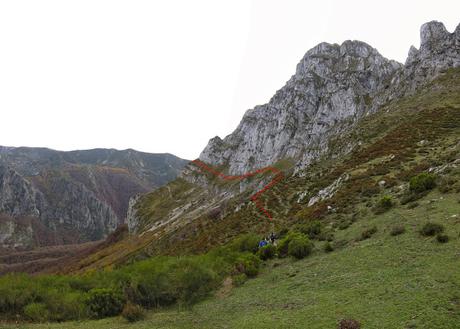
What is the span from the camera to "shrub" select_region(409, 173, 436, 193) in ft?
81.2

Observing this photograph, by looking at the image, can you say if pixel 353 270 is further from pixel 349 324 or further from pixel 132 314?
pixel 132 314

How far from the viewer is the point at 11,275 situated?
72.5ft

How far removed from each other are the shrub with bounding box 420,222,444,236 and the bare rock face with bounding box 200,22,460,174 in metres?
80.4

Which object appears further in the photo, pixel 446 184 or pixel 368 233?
pixel 446 184

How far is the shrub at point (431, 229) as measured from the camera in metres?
17.3

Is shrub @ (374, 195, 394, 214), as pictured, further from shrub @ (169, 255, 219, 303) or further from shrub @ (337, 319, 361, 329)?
shrub @ (337, 319, 361, 329)

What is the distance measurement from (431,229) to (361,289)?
6.69 metres

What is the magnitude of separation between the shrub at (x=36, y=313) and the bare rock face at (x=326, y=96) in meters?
87.9

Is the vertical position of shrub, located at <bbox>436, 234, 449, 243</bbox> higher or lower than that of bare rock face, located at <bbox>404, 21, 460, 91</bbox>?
lower

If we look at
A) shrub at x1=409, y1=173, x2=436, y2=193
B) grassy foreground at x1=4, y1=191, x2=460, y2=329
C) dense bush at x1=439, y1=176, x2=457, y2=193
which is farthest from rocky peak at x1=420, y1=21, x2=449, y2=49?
grassy foreground at x1=4, y1=191, x2=460, y2=329

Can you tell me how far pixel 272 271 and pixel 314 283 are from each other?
580 cm

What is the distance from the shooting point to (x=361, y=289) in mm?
14117

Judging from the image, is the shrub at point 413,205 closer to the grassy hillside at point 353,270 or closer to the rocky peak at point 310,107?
the grassy hillside at point 353,270

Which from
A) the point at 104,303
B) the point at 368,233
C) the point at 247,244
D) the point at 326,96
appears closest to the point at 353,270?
the point at 368,233
